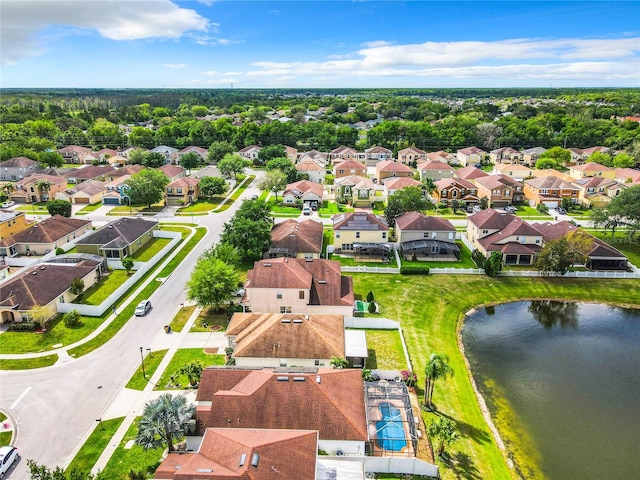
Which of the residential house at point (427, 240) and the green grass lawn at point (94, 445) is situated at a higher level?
the residential house at point (427, 240)

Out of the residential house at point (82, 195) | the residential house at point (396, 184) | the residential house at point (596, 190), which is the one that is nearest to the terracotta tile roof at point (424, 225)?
the residential house at point (396, 184)

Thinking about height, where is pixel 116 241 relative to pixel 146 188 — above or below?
below

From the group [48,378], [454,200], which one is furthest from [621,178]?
[48,378]

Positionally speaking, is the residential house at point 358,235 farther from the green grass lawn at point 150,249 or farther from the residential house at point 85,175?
the residential house at point 85,175

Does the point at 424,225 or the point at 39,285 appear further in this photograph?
the point at 424,225

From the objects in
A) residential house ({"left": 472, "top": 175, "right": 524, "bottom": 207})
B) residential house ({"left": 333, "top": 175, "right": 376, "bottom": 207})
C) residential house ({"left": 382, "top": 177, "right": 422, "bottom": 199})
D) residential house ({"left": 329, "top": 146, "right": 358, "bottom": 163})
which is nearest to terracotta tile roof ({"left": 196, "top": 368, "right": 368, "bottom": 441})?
residential house ({"left": 333, "top": 175, "right": 376, "bottom": 207})

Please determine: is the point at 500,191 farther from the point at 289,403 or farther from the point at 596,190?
the point at 289,403

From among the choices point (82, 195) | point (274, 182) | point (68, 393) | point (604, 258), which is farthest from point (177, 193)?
point (604, 258)
